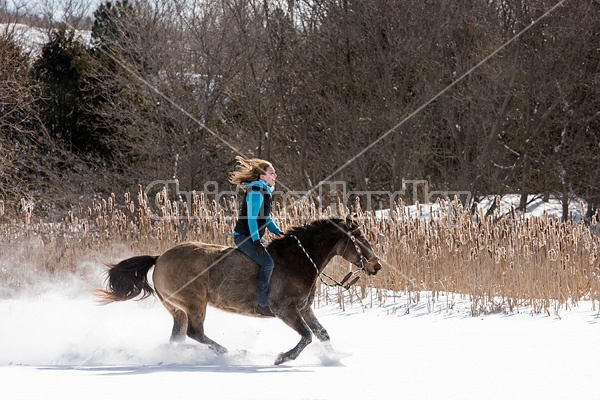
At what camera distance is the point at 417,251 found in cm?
1173

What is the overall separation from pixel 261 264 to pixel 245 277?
209 millimetres

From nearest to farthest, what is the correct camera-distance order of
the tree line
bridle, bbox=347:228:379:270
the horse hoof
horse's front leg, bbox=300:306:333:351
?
the horse hoof
horse's front leg, bbox=300:306:333:351
bridle, bbox=347:228:379:270
the tree line

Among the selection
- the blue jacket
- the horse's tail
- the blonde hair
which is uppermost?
the blonde hair

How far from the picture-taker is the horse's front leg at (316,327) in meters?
7.46

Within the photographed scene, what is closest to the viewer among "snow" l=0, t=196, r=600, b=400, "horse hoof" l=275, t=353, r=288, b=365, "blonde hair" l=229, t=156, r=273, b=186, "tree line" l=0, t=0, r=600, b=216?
"snow" l=0, t=196, r=600, b=400

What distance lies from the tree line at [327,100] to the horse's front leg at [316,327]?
36.1ft

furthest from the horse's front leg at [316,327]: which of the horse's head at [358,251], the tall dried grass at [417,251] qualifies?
the tall dried grass at [417,251]

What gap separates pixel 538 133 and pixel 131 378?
1558 cm

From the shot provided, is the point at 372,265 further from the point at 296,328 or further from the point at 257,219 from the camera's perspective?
the point at 257,219

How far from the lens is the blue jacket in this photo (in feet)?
24.7

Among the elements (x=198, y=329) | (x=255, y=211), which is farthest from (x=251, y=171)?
(x=198, y=329)

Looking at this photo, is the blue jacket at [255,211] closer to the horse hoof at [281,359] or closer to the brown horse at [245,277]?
the brown horse at [245,277]

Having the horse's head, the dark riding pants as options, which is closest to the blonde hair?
the dark riding pants

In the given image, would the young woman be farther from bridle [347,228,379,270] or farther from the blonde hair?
bridle [347,228,379,270]
